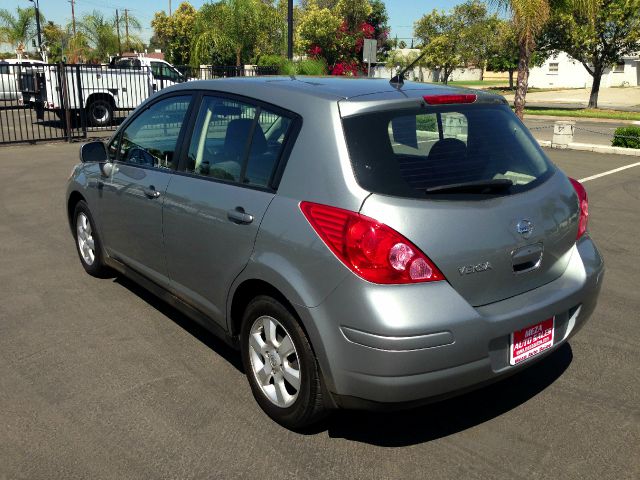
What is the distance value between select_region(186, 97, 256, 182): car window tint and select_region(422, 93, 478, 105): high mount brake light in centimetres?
95

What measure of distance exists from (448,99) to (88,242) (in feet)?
11.6

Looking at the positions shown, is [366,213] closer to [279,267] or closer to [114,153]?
[279,267]

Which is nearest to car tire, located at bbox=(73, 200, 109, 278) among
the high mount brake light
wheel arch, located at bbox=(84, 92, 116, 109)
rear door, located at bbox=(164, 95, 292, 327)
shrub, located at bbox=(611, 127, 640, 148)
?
rear door, located at bbox=(164, 95, 292, 327)

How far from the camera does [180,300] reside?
3980mm

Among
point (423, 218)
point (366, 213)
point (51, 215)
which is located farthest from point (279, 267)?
point (51, 215)

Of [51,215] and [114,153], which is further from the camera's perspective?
[51,215]

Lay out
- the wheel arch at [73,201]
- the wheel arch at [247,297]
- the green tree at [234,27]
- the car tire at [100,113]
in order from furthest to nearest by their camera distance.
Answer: the green tree at [234,27], the car tire at [100,113], the wheel arch at [73,201], the wheel arch at [247,297]

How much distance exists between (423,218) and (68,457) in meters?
2.01

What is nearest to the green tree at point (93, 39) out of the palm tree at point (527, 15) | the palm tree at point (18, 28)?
the palm tree at point (18, 28)

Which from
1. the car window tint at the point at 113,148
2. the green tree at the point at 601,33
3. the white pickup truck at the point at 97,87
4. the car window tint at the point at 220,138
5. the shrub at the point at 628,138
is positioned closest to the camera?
the car window tint at the point at 220,138

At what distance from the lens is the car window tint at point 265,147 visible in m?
3.19

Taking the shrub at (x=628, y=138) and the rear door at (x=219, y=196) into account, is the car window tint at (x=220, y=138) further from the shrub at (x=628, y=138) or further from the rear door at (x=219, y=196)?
the shrub at (x=628, y=138)

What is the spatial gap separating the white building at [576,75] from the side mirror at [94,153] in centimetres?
5859

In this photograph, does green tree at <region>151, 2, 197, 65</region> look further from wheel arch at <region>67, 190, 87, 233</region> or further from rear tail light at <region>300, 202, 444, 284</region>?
rear tail light at <region>300, 202, 444, 284</region>
